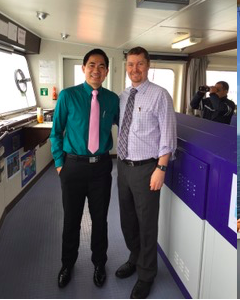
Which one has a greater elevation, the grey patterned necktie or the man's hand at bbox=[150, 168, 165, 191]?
the grey patterned necktie

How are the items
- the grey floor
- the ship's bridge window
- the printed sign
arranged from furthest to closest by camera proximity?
the printed sign → the ship's bridge window → the grey floor

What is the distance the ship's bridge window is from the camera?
10.9 feet

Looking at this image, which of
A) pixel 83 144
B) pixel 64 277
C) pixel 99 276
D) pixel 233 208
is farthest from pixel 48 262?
pixel 233 208

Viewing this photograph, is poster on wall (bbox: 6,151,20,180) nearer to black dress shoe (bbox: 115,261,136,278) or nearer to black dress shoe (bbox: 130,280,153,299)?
black dress shoe (bbox: 115,261,136,278)

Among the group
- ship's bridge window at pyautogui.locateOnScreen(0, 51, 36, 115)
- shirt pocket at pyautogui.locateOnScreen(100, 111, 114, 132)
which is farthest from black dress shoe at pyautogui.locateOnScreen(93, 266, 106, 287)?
ship's bridge window at pyautogui.locateOnScreen(0, 51, 36, 115)

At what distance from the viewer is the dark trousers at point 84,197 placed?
164cm

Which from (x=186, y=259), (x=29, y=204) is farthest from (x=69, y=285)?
(x=29, y=204)

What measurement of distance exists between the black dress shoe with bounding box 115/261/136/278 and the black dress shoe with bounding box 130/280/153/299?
16cm

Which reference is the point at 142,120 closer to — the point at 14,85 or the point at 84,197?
the point at 84,197

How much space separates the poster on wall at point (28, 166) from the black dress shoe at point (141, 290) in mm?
2036

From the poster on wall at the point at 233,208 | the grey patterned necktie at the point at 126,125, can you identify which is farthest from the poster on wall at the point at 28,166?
the poster on wall at the point at 233,208

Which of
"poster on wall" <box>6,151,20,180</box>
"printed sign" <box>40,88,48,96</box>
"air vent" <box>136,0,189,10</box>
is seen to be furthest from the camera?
"printed sign" <box>40,88,48,96</box>

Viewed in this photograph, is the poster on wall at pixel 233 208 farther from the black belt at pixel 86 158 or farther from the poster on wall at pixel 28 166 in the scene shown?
the poster on wall at pixel 28 166

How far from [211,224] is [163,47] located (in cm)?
358
